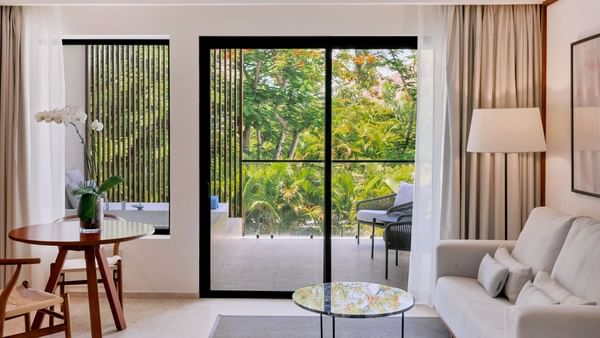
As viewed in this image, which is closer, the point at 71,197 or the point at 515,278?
the point at 515,278

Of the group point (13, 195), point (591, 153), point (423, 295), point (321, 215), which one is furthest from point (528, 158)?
point (13, 195)

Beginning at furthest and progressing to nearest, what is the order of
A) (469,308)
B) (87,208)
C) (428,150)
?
1. (428,150)
2. (87,208)
3. (469,308)

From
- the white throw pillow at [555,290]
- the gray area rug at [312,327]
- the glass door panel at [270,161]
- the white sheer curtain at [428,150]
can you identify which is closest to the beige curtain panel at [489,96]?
the white sheer curtain at [428,150]

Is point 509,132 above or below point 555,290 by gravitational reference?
above

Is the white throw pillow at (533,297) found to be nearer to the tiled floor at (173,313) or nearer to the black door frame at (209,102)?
the tiled floor at (173,313)

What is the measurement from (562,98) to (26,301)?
12.1ft

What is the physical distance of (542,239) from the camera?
11.1 ft

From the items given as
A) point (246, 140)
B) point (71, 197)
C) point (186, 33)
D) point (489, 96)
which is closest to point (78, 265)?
point (71, 197)

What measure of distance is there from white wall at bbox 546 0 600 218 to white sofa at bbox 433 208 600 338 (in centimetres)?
35

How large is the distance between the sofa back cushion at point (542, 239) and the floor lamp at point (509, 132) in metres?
0.47

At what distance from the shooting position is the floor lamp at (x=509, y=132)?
390cm

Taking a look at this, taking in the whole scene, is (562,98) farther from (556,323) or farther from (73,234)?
(73,234)

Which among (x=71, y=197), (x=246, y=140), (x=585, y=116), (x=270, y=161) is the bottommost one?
(x=71, y=197)

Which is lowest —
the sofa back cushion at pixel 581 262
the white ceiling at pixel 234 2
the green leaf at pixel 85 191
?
the sofa back cushion at pixel 581 262
